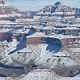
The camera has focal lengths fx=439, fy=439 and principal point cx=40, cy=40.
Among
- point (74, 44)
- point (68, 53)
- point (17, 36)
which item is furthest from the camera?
point (17, 36)

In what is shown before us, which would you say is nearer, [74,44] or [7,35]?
[74,44]

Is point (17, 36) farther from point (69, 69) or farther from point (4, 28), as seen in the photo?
point (69, 69)

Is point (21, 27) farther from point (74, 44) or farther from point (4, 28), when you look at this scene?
point (74, 44)

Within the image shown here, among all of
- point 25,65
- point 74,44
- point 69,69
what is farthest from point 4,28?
point 69,69

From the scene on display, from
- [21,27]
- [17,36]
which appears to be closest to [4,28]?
[21,27]

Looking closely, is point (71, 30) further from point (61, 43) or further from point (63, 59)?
point (63, 59)

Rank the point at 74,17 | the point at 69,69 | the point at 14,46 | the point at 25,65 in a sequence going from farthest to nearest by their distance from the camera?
1. the point at 74,17
2. the point at 14,46
3. the point at 25,65
4. the point at 69,69

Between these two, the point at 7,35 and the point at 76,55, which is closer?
the point at 76,55

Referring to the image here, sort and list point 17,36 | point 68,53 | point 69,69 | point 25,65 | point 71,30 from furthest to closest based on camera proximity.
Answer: point 71,30 < point 17,36 < point 68,53 < point 25,65 < point 69,69

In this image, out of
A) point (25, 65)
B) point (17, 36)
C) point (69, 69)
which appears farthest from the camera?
point (17, 36)
